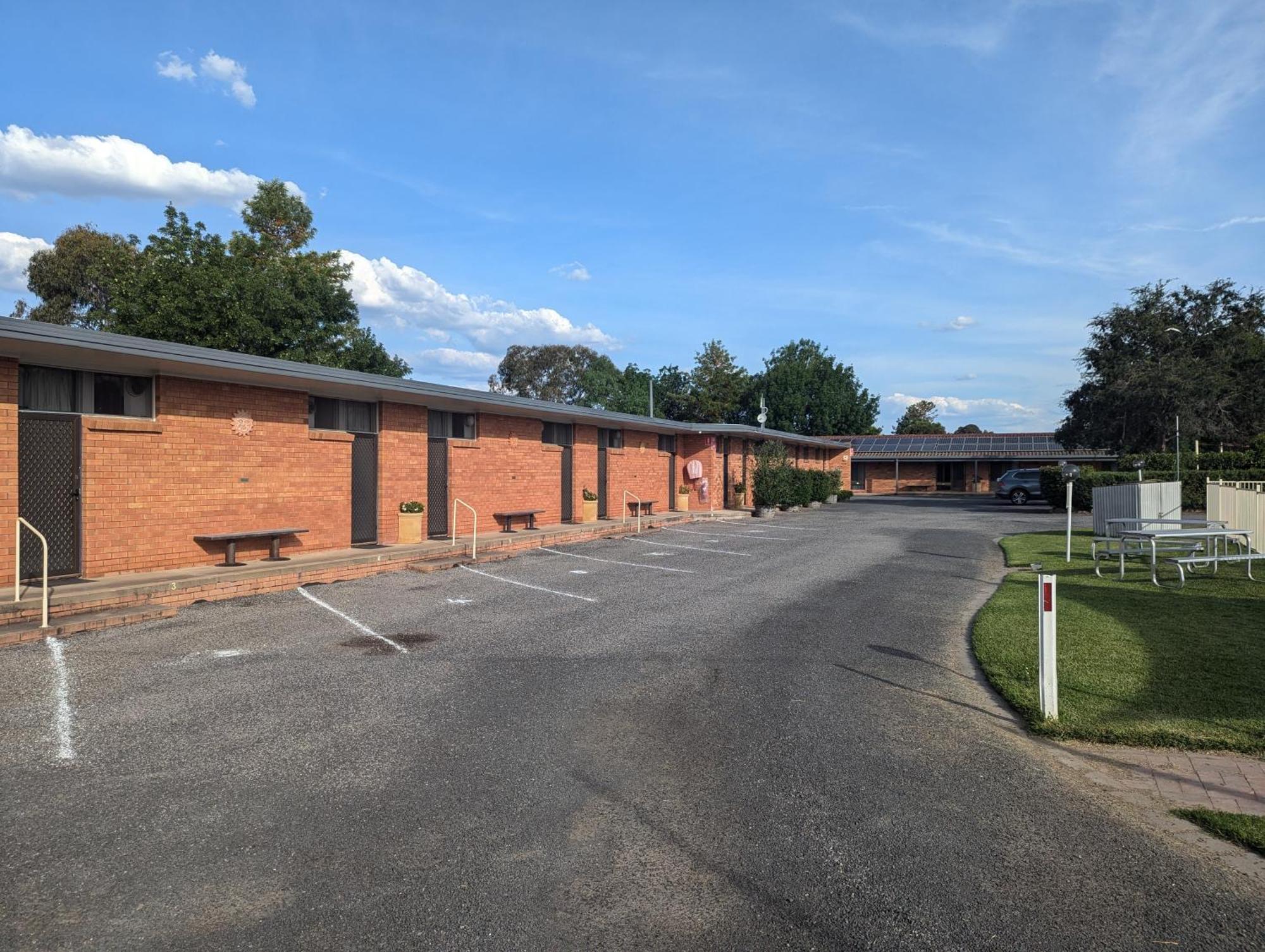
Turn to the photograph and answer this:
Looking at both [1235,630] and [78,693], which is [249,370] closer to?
[78,693]

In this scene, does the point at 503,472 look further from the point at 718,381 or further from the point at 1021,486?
the point at 718,381

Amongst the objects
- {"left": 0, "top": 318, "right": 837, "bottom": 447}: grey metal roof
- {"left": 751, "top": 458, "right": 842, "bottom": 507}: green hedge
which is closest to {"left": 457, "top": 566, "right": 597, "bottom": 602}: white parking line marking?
{"left": 0, "top": 318, "right": 837, "bottom": 447}: grey metal roof

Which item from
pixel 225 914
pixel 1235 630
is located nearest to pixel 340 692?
pixel 225 914

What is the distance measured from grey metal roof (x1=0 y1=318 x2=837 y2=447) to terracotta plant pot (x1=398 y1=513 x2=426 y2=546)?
7.34 feet

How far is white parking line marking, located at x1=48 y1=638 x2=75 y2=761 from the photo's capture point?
4.98 meters

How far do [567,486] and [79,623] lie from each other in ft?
46.6

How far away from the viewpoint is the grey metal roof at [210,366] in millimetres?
9352

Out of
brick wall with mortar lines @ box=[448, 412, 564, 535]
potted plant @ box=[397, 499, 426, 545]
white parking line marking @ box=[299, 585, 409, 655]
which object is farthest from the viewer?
brick wall with mortar lines @ box=[448, 412, 564, 535]

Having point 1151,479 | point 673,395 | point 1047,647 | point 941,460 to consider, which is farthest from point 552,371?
point 1047,647

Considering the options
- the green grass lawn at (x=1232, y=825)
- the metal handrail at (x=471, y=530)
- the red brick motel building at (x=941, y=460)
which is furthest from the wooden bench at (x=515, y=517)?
the red brick motel building at (x=941, y=460)

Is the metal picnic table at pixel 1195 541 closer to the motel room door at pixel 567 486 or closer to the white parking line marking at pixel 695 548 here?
the white parking line marking at pixel 695 548

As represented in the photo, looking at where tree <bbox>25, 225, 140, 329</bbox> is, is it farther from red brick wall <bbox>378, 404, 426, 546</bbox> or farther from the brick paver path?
the brick paver path

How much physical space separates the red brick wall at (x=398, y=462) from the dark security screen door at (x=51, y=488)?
5415 mm

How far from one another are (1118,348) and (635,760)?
3919 centimetres
